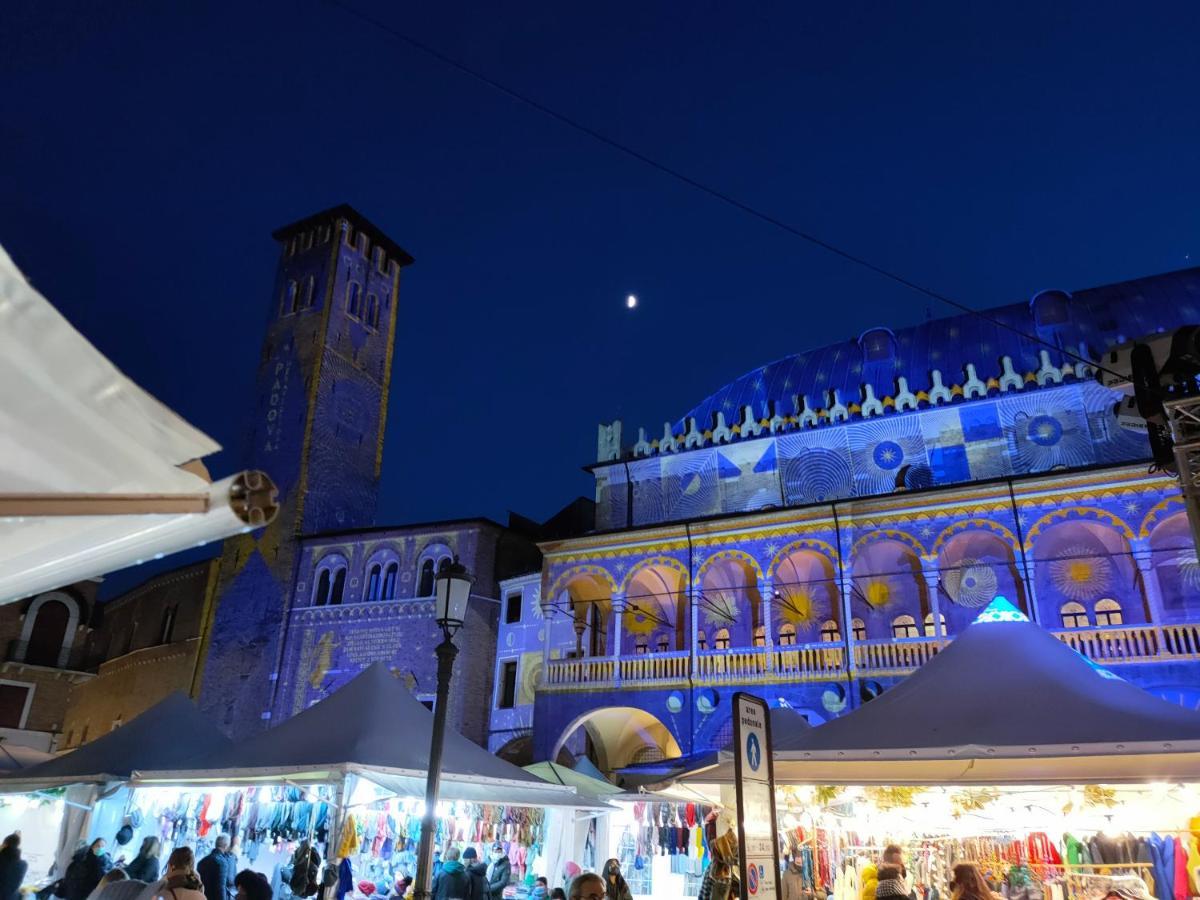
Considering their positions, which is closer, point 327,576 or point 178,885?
point 178,885

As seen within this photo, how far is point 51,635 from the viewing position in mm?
36875

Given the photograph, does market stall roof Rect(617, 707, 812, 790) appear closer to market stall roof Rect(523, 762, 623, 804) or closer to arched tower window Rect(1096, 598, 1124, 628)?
market stall roof Rect(523, 762, 623, 804)

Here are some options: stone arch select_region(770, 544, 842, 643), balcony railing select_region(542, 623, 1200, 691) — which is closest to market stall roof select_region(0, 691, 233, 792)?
balcony railing select_region(542, 623, 1200, 691)

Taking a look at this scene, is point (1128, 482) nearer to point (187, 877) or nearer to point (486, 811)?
point (486, 811)

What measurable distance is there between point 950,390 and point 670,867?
14.6 m

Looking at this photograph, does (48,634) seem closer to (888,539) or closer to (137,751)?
(137,751)

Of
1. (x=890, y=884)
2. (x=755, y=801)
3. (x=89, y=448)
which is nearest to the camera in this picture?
(x=89, y=448)

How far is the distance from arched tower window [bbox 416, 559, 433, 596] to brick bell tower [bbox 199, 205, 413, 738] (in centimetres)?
486

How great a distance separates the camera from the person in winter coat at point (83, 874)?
1116 cm

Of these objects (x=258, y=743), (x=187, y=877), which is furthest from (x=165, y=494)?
(x=258, y=743)

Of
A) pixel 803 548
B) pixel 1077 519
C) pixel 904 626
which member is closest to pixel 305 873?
pixel 803 548

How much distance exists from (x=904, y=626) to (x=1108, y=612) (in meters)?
4.68

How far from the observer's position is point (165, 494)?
225 centimetres

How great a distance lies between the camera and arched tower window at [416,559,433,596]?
88.3 ft
